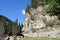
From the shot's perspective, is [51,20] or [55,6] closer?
[55,6]

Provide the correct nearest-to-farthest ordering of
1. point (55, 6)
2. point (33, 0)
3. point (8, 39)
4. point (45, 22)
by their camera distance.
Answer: point (8, 39), point (55, 6), point (45, 22), point (33, 0)

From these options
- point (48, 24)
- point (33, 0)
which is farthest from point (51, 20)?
point (33, 0)

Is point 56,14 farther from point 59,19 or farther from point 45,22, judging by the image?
point 45,22


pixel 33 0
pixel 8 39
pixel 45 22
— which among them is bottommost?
pixel 8 39

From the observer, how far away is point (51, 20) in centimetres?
6731

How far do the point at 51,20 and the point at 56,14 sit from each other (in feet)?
14.3

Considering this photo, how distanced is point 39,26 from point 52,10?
2022 cm

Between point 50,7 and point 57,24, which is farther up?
point 50,7

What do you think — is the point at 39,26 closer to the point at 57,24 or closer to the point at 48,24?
the point at 48,24

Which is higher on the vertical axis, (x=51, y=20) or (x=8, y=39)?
(x=51, y=20)

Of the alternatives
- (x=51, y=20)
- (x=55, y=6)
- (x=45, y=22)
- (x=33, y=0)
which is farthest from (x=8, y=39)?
(x=33, y=0)

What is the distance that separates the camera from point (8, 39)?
2597 cm

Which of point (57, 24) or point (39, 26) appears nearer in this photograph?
point (57, 24)

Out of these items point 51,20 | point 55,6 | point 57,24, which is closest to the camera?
point 55,6
